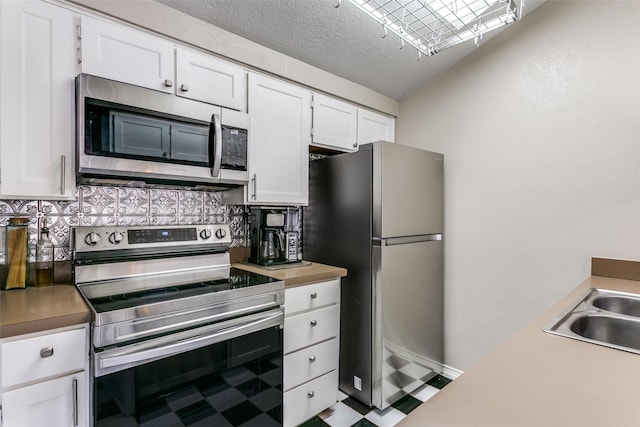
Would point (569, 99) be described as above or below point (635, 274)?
above

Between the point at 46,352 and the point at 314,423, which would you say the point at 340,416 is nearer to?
the point at 314,423

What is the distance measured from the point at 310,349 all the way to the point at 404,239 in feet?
2.99

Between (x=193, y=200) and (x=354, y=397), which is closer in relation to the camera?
(x=193, y=200)

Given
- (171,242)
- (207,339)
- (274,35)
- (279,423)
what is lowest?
(279,423)

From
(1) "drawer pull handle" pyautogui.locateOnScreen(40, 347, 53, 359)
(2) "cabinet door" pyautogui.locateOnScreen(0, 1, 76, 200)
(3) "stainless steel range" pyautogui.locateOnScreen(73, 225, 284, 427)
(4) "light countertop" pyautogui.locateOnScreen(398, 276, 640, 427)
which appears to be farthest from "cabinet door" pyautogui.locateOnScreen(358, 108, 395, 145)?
(1) "drawer pull handle" pyautogui.locateOnScreen(40, 347, 53, 359)

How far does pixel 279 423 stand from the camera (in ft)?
5.49

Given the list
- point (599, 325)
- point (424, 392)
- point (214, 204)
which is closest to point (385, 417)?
point (424, 392)

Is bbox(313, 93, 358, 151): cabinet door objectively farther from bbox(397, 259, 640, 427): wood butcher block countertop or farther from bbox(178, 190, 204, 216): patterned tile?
bbox(397, 259, 640, 427): wood butcher block countertop

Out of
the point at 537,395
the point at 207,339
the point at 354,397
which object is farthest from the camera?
the point at 354,397

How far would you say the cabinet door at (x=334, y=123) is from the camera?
7.64ft

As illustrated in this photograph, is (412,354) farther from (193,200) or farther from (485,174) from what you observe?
(193,200)

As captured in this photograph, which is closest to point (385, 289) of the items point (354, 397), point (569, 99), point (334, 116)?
point (354, 397)

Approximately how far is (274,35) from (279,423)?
84.5 inches

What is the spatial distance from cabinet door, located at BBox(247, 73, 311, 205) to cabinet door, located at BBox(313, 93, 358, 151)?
75mm
